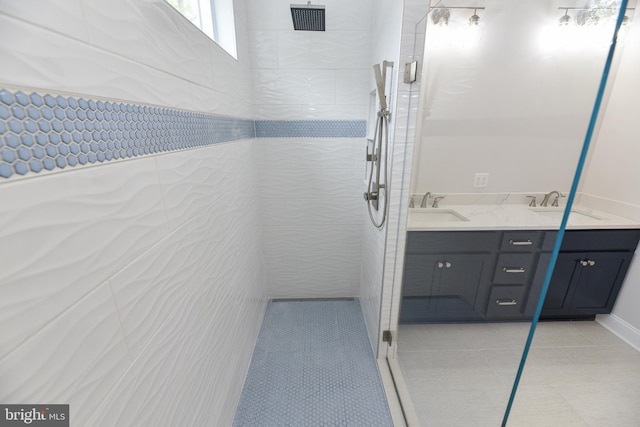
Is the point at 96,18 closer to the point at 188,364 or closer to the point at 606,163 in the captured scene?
the point at 188,364

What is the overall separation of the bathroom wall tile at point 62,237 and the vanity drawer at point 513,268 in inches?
62.9

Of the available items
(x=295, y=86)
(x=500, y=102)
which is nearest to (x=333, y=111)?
(x=295, y=86)

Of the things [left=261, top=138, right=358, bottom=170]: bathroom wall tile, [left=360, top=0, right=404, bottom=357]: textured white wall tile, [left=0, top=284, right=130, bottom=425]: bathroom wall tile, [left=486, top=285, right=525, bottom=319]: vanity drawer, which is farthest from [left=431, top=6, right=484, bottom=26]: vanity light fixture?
[left=0, top=284, right=130, bottom=425]: bathroom wall tile

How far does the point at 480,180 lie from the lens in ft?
6.85

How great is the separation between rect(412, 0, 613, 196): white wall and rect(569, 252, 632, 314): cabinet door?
90 centimetres

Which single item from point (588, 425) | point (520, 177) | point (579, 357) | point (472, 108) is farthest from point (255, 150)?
point (579, 357)

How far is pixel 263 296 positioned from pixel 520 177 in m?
2.21

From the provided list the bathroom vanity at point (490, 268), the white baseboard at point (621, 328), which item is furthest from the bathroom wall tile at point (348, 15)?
the white baseboard at point (621, 328)

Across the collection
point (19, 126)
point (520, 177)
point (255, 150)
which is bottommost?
point (520, 177)

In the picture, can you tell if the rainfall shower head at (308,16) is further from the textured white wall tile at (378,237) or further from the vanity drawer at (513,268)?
the vanity drawer at (513,268)

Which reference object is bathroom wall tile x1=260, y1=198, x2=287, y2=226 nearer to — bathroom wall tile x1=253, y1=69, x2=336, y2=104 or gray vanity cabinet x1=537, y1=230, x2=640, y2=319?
bathroom wall tile x1=253, y1=69, x2=336, y2=104

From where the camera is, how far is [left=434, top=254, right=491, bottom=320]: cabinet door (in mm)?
1896

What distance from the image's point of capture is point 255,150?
209 centimetres

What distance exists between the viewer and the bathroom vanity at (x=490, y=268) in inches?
69.0
